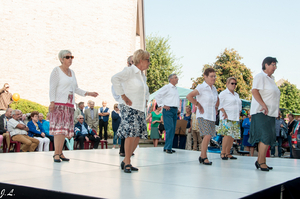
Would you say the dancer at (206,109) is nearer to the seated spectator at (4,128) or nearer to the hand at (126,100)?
the hand at (126,100)

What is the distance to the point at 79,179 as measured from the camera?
135 inches

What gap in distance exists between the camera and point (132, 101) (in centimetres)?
414

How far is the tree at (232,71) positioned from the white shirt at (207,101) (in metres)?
28.4

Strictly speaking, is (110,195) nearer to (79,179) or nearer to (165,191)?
(165,191)

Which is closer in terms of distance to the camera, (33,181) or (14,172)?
(33,181)

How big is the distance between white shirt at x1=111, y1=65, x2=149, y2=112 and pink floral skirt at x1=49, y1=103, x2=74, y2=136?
1.30m

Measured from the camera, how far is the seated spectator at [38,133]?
336 inches

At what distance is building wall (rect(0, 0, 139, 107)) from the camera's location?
17328 millimetres

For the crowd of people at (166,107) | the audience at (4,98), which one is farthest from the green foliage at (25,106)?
the crowd of people at (166,107)

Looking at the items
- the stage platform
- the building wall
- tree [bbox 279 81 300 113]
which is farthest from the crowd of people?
tree [bbox 279 81 300 113]

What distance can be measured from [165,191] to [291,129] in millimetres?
11192

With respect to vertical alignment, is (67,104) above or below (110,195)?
above

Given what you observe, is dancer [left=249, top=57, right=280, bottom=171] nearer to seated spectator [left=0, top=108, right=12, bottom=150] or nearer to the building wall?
seated spectator [left=0, top=108, right=12, bottom=150]

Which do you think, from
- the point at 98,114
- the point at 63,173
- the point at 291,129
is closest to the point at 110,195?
the point at 63,173
